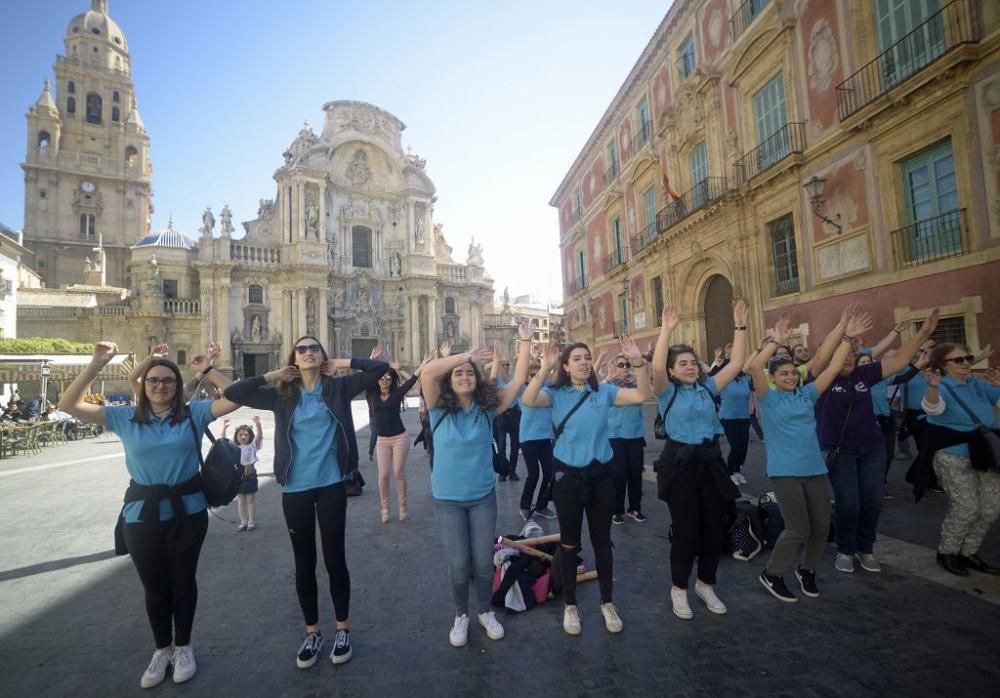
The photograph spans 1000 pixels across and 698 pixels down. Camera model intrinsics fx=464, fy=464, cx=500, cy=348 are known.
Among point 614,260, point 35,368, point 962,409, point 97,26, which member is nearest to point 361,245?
point 614,260

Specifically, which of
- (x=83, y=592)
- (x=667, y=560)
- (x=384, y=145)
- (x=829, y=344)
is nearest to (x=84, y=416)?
(x=83, y=592)

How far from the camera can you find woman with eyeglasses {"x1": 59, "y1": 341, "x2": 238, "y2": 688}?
2797 mm

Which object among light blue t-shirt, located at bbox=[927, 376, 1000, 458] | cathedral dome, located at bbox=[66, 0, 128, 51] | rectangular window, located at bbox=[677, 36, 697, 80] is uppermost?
cathedral dome, located at bbox=[66, 0, 128, 51]

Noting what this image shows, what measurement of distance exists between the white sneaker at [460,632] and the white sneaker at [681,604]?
5.00ft

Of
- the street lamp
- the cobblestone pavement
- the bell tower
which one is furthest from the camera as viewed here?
the bell tower

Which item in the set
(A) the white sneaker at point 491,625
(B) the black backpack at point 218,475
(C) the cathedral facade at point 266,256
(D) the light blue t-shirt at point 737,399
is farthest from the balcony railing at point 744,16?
(C) the cathedral facade at point 266,256

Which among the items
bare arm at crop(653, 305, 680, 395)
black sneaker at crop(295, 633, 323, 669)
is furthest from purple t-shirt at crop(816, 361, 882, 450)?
black sneaker at crop(295, 633, 323, 669)

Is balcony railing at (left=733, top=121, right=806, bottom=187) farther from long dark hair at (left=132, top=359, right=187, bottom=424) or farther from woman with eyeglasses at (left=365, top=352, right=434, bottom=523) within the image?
long dark hair at (left=132, top=359, right=187, bottom=424)

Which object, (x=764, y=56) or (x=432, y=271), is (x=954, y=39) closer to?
(x=764, y=56)

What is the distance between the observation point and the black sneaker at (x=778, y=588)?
352 cm

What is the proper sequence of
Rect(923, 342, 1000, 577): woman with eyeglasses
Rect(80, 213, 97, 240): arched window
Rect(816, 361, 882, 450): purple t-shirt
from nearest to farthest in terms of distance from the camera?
1. Rect(923, 342, 1000, 577): woman with eyeglasses
2. Rect(816, 361, 882, 450): purple t-shirt
3. Rect(80, 213, 97, 240): arched window

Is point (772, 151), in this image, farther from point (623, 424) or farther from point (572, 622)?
point (572, 622)

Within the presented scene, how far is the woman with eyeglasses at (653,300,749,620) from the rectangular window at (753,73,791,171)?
1162 cm

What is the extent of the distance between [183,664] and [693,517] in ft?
11.4
